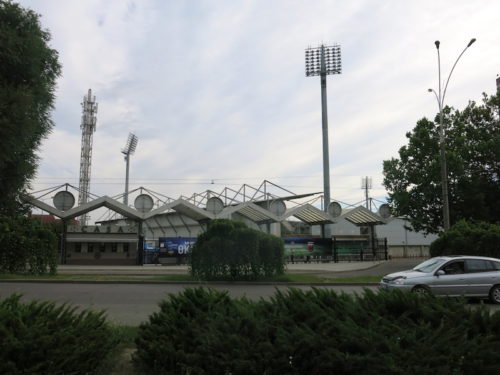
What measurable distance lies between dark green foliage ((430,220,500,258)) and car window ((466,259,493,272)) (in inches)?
270

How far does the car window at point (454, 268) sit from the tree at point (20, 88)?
13386 millimetres

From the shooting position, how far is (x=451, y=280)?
43.6 feet

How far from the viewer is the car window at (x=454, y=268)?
13512mm

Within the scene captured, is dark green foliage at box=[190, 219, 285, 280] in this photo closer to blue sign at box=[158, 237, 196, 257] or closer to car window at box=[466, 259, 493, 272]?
car window at box=[466, 259, 493, 272]

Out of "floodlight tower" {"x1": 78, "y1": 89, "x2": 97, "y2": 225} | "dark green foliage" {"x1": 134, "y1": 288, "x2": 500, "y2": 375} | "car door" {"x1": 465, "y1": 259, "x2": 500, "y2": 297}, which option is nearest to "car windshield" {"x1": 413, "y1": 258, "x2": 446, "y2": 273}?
"car door" {"x1": 465, "y1": 259, "x2": 500, "y2": 297}

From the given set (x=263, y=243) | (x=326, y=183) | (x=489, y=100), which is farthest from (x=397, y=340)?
(x=326, y=183)

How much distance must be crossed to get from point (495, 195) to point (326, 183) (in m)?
28.0

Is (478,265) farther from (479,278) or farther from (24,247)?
(24,247)

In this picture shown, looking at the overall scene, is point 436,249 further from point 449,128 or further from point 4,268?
point 4,268

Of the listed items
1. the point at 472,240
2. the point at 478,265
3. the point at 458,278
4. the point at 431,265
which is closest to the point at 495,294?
the point at 478,265

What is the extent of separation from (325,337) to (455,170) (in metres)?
29.1

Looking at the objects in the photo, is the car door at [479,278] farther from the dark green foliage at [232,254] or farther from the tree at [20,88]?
the tree at [20,88]

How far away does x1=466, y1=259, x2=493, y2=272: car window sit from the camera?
13.7 m

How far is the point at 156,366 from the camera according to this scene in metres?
4.43
